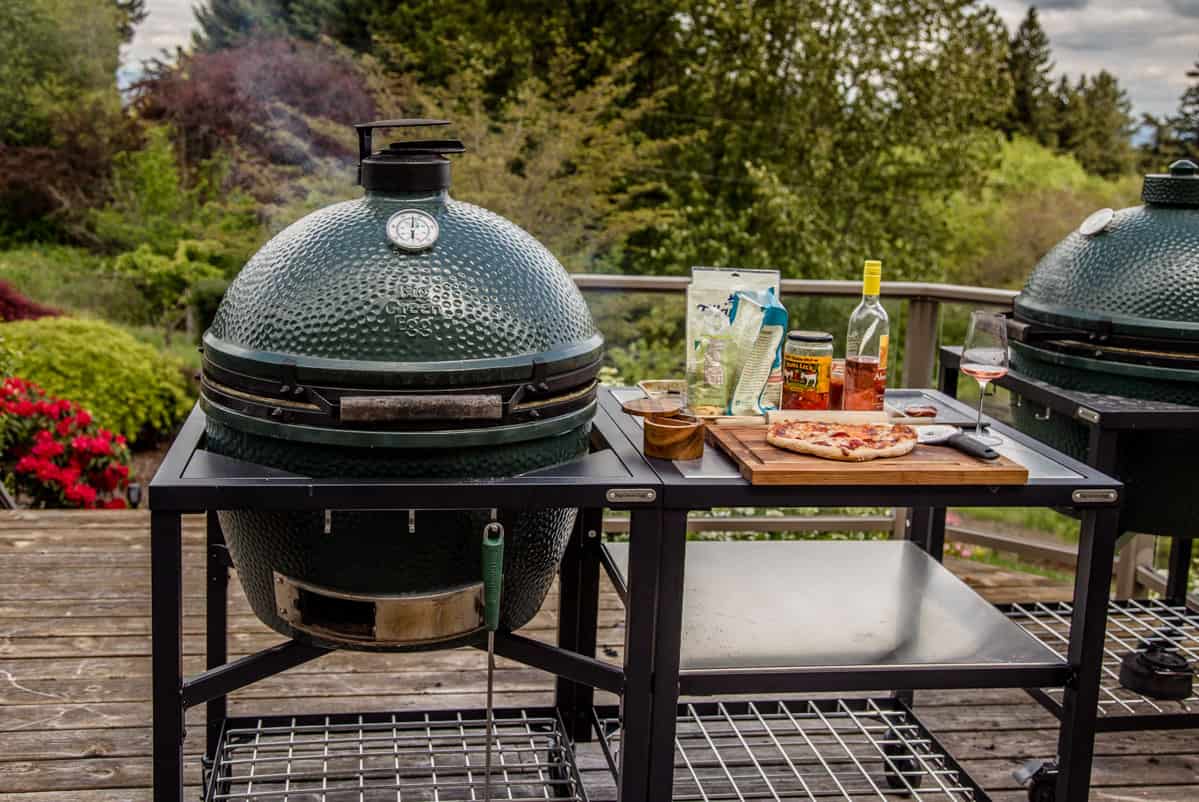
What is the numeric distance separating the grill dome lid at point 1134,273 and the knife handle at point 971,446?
50 cm

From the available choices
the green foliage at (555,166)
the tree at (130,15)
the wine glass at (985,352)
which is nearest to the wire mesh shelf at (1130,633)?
the wine glass at (985,352)

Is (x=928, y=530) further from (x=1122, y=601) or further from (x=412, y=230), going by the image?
(x=412, y=230)

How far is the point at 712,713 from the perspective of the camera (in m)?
2.54

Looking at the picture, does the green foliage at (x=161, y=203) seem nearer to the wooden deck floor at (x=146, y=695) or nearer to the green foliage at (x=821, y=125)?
the green foliage at (x=821, y=125)

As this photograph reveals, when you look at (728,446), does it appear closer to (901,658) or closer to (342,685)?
(901,658)

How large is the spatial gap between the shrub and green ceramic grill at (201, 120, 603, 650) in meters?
6.22

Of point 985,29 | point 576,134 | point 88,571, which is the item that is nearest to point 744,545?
point 88,571

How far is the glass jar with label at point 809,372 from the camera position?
2.17 meters

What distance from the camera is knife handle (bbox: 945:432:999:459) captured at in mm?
1924

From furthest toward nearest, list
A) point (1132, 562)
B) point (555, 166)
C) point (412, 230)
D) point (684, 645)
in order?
point (555, 166), point (1132, 562), point (684, 645), point (412, 230)

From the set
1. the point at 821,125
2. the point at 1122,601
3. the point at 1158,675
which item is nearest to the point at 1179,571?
the point at 1122,601

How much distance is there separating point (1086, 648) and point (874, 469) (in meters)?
0.50

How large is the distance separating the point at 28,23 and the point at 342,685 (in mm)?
9275

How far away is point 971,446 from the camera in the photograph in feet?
6.43
